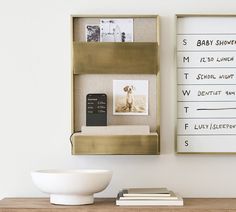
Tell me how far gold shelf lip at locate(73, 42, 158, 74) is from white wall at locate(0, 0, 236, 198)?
0.08m

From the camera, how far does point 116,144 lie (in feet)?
7.34

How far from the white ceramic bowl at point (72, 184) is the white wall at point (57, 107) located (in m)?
0.24

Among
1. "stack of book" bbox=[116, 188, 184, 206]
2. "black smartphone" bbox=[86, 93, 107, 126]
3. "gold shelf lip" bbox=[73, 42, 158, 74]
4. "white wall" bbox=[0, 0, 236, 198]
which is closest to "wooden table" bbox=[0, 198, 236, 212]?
"stack of book" bbox=[116, 188, 184, 206]

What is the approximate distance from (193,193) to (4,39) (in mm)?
1030

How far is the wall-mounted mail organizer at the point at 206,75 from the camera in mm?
2297

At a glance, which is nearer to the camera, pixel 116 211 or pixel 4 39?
pixel 116 211

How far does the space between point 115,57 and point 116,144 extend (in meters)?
0.36

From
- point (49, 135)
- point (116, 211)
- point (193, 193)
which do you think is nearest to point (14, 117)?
point (49, 135)

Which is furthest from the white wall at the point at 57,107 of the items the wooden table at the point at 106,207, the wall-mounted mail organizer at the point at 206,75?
the wooden table at the point at 106,207

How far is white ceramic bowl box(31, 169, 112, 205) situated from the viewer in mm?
2031

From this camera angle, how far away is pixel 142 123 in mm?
2303

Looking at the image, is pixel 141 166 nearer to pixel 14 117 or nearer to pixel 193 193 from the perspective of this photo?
pixel 193 193

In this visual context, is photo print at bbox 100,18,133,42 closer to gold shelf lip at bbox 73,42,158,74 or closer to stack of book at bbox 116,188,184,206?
gold shelf lip at bbox 73,42,158,74

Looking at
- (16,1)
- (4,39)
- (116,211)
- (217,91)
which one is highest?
(16,1)
